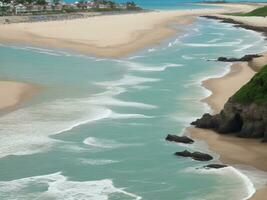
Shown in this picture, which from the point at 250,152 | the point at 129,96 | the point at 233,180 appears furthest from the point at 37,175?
the point at 129,96

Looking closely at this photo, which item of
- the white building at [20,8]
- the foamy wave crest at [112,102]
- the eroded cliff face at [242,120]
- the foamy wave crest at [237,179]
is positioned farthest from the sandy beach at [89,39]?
the white building at [20,8]

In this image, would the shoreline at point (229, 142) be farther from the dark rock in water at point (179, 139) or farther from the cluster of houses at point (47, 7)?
the cluster of houses at point (47, 7)

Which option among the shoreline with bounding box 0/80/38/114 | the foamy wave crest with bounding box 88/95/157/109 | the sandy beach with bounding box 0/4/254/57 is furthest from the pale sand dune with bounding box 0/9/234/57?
the foamy wave crest with bounding box 88/95/157/109

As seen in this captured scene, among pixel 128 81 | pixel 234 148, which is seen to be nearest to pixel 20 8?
pixel 128 81

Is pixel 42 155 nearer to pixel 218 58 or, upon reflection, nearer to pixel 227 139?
pixel 227 139

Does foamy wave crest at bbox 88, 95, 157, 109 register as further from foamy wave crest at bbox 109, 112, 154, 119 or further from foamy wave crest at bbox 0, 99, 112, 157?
foamy wave crest at bbox 109, 112, 154, 119

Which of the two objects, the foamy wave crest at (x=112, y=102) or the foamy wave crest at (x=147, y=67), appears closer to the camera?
the foamy wave crest at (x=112, y=102)

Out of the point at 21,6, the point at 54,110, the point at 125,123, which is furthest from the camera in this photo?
the point at 21,6

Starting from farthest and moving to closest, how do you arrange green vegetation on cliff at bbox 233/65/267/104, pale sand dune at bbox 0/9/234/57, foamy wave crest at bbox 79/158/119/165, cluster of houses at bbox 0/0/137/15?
cluster of houses at bbox 0/0/137/15, pale sand dune at bbox 0/9/234/57, green vegetation on cliff at bbox 233/65/267/104, foamy wave crest at bbox 79/158/119/165
